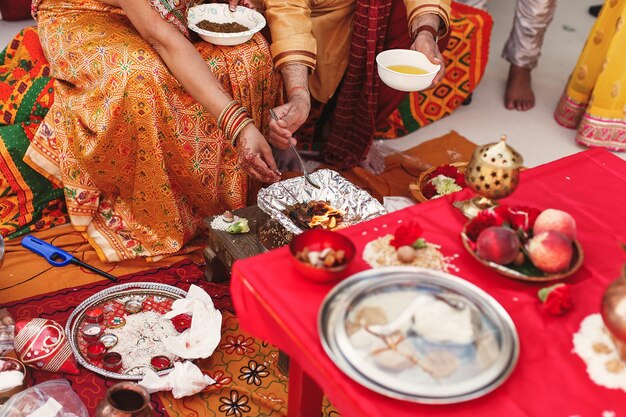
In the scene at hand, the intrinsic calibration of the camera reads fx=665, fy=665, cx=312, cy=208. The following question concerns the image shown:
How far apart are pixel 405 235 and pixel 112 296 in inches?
40.7

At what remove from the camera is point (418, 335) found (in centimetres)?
107

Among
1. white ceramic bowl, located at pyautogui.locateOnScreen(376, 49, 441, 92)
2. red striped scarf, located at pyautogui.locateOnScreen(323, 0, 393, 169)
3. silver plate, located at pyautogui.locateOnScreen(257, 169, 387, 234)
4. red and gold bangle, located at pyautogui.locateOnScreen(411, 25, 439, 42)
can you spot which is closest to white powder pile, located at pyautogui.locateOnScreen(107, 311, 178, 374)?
silver plate, located at pyautogui.locateOnScreen(257, 169, 387, 234)

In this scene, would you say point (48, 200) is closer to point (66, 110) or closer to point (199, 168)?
point (66, 110)

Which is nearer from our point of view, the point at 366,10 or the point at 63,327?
the point at 63,327

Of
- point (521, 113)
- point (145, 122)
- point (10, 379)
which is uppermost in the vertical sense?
point (145, 122)

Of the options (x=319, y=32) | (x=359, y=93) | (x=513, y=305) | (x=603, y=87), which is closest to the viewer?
(x=513, y=305)

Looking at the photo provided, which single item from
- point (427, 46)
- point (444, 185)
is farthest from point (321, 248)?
point (427, 46)

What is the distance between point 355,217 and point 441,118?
152cm

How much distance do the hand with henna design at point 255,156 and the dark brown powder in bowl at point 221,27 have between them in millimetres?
438

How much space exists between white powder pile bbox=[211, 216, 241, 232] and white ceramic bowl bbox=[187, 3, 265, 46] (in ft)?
1.84

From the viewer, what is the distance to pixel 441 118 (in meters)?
3.28

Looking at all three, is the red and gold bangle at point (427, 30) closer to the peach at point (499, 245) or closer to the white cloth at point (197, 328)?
the white cloth at point (197, 328)

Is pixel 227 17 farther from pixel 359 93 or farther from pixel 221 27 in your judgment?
pixel 359 93

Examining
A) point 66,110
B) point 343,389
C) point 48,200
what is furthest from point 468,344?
point 48,200
